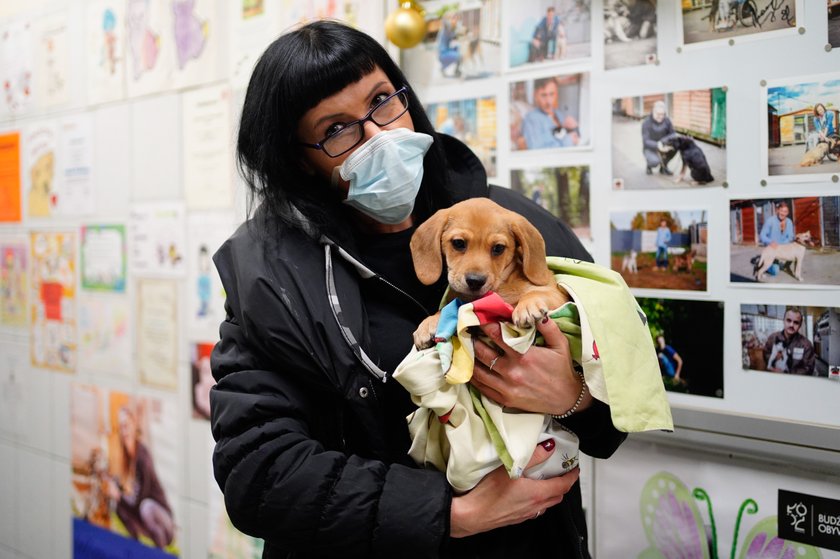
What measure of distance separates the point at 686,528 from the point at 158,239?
204 cm

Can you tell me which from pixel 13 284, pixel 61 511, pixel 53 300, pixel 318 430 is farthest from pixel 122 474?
pixel 318 430

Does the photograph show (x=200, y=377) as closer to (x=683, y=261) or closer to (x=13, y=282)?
(x=13, y=282)

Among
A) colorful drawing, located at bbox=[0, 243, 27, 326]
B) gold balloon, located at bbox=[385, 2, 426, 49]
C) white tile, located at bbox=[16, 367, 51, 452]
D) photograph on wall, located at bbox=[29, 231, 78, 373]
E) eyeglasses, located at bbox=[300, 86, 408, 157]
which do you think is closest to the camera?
eyeglasses, located at bbox=[300, 86, 408, 157]

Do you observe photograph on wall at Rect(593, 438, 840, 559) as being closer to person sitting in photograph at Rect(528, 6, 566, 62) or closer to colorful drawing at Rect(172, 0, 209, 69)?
person sitting in photograph at Rect(528, 6, 566, 62)

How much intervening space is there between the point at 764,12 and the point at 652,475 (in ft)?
3.53

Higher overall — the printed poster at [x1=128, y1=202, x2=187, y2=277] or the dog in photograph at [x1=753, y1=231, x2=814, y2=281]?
the printed poster at [x1=128, y1=202, x2=187, y2=277]

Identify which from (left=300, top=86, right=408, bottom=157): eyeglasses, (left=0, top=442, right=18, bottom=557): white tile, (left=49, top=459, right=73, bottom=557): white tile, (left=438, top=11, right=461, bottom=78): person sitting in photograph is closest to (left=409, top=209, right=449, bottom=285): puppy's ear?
(left=300, top=86, right=408, bottom=157): eyeglasses

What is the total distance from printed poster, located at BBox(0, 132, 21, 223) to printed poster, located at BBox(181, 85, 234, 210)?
1233 millimetres

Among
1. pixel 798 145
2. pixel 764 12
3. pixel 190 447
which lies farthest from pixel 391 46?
pixel 190 447

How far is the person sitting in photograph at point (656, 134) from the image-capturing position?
154 centimetres

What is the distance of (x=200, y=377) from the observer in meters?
2.41

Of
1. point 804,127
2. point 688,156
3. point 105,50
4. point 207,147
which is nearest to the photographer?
point 804,127

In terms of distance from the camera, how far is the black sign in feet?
4.52

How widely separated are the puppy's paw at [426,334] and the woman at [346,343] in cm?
8
